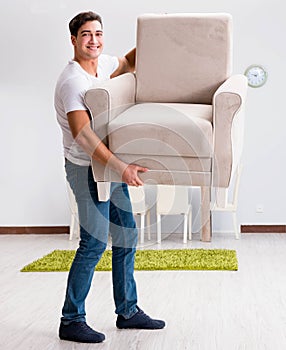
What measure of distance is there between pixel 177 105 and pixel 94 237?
72 cm

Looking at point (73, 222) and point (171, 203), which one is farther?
point (73, 222)

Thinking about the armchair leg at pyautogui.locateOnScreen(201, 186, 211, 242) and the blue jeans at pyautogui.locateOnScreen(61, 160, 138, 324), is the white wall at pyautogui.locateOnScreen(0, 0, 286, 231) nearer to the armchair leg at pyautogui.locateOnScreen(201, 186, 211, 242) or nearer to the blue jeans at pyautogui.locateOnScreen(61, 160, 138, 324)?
the armchair leg at pyautogui.locateOnScreen(201, 186, 211, 242)

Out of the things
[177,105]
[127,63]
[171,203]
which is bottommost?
[171,203]

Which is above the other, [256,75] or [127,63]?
[127,63]

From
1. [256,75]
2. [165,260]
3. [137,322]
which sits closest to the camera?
[137,322]

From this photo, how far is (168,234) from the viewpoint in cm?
779

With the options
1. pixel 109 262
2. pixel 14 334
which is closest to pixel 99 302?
pixel 14 334

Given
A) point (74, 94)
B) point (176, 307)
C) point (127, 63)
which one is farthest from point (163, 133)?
point (176, 307)

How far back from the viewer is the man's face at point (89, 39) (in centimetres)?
354

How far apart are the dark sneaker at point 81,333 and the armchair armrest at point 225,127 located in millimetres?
937

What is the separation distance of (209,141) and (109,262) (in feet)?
9.35

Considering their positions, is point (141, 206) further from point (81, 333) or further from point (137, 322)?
point (81, 333)

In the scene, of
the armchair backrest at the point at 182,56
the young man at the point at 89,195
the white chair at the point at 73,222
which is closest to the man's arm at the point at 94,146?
the young man at the point at 89,195

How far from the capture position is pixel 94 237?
147 inches
